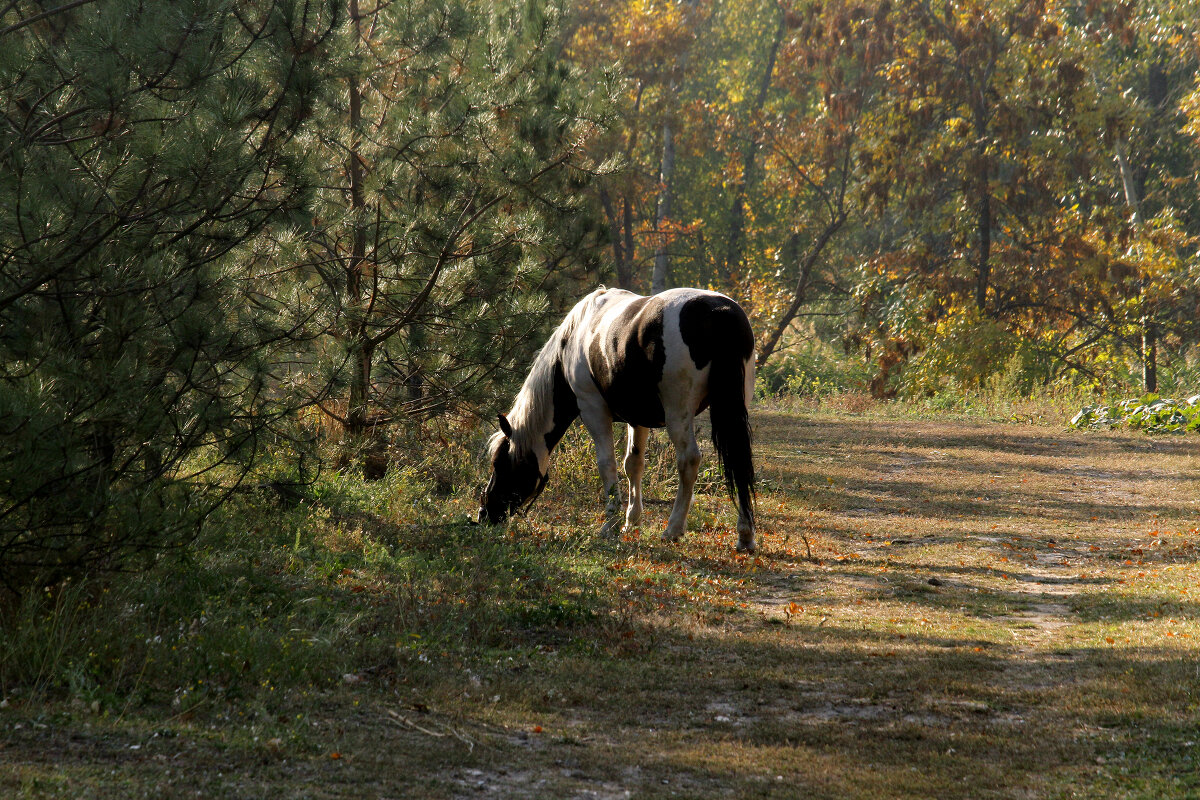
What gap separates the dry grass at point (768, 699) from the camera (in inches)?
139

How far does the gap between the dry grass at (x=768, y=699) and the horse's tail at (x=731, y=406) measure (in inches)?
30.8

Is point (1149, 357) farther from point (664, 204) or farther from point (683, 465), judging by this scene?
point (683, 465)

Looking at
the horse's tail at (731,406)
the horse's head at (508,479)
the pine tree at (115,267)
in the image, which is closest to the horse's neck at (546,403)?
the horse's head at (508,479)

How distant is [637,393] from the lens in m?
8.06

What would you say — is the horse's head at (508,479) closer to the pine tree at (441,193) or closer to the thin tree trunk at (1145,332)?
the pine tree at (441,193)

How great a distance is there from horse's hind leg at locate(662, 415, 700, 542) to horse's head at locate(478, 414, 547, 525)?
1284 millimetres

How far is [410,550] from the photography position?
7.33 meters

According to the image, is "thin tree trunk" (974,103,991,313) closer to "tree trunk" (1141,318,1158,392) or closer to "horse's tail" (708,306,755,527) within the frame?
"tree trunk" (1141,318,1158,392)

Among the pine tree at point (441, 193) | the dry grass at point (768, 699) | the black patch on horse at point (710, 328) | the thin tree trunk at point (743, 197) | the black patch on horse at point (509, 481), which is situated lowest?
the dry grass at point (768, 699)

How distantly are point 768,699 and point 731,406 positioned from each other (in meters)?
3.17

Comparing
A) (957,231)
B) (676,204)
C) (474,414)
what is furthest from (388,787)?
(676,204)

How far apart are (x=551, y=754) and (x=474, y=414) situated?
6174mm

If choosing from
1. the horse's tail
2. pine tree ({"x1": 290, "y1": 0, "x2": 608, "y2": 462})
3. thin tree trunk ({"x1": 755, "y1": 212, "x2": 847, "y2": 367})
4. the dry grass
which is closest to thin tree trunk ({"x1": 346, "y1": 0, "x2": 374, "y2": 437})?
pine tree ({"x1": 290, "y1": 0, "x2": 608, "y2": 462})

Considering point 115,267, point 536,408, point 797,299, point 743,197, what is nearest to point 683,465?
point 536,408
